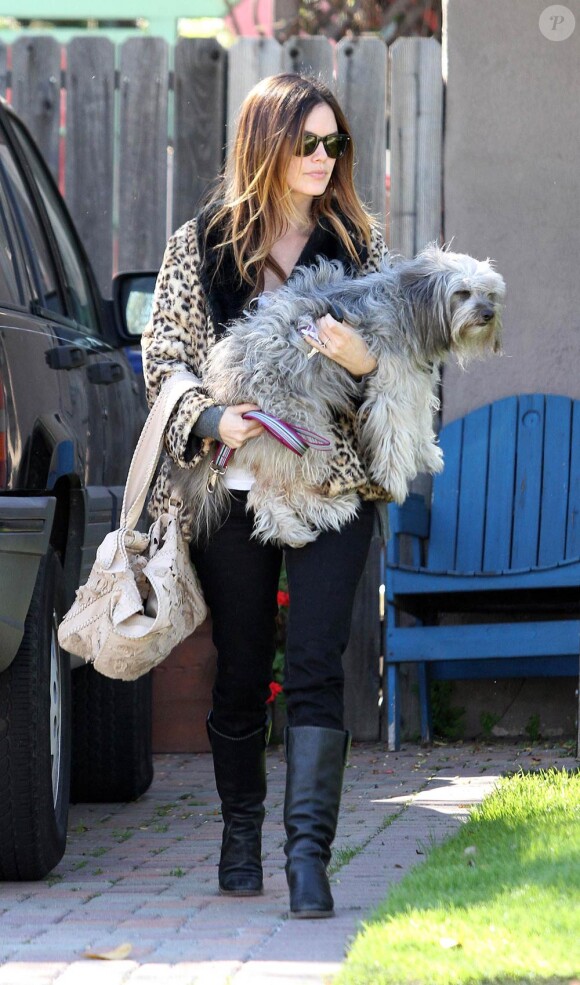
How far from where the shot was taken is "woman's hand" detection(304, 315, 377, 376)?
3.54 meters

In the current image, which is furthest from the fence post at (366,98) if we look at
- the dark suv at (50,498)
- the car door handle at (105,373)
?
the car door handle at (105,373)

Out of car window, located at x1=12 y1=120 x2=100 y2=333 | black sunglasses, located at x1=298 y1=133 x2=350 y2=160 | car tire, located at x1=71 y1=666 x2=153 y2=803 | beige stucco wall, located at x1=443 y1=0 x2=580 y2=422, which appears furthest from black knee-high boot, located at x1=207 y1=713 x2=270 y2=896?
beige stucco wall, located at x1=443 y1=0 x2=580 y2=422

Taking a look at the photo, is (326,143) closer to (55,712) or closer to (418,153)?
(55,712)

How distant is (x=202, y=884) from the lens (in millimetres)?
4062

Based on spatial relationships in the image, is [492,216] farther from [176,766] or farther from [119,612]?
[119,612]

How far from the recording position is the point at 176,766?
6512mm

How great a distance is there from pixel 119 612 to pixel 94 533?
3.61 ft

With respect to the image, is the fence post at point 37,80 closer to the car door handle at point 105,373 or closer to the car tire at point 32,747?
the car door handle at point 105,373

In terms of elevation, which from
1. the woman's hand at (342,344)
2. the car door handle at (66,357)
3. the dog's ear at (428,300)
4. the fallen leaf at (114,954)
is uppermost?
the dog's ear at (428,300)

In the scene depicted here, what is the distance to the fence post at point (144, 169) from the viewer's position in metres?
7.06

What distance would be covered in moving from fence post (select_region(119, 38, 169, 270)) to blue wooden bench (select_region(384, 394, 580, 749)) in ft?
5.34

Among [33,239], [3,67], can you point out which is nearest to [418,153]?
[3,67]

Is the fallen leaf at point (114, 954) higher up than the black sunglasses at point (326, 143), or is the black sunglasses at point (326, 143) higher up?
the black sunglasses at point (326, 143)

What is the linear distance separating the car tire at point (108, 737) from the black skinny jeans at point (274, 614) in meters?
1.60
